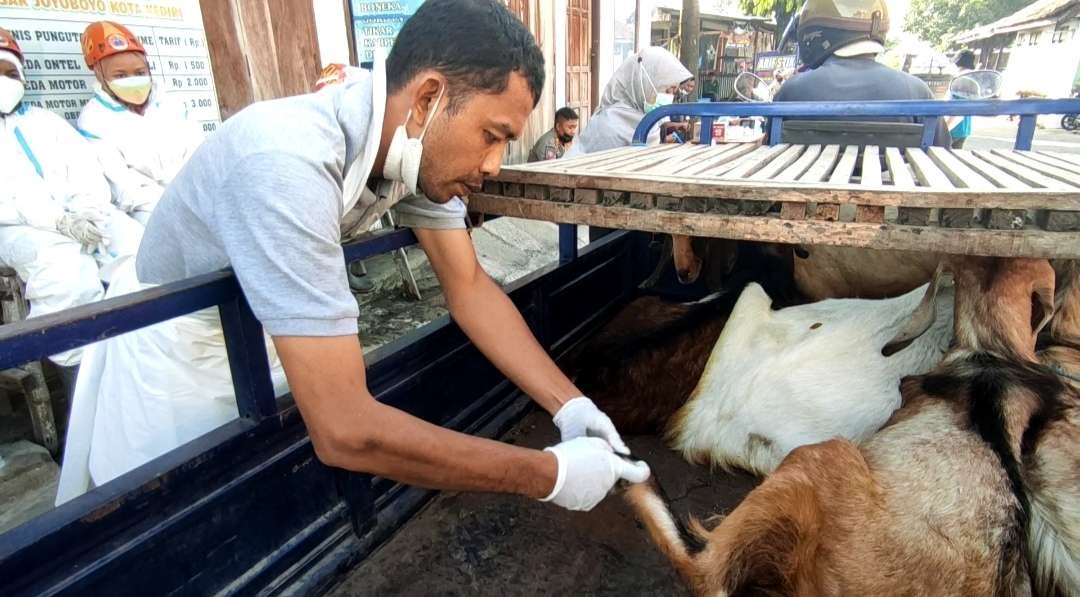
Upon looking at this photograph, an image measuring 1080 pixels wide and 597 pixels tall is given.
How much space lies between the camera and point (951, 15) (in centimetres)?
4753

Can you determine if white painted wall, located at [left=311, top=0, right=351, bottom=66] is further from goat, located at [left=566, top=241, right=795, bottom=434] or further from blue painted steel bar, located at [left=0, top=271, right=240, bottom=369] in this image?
blue painted steel bar, located at [left=0, top=271, right=240, bottom=369]

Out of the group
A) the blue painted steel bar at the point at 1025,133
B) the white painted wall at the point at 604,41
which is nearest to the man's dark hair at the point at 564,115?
the white painted wall at the point at 604,41

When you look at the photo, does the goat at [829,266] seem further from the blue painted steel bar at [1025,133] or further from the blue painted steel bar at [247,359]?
the blue painted steel bar at [247,359]

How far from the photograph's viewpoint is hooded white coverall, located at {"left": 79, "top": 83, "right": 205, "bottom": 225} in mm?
3342

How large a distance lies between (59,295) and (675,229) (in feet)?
9.69

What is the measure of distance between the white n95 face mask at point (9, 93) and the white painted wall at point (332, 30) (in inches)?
83.8

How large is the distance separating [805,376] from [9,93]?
3.80 meters

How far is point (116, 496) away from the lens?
3.85 ft

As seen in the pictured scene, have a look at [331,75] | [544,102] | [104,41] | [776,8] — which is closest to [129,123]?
[104,41]

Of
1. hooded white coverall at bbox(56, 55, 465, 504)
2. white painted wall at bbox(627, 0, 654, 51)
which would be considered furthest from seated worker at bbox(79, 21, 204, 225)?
white painted wall at bbox(627, 0, 654, 51)

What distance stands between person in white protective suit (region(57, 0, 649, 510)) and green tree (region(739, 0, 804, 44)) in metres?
18.2

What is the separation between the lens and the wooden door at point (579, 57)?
364 inches

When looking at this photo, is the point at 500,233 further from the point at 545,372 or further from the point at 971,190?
the point at 971,190

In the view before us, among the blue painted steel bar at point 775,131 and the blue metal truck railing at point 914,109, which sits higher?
the blue metal truck railing at point 914,109
